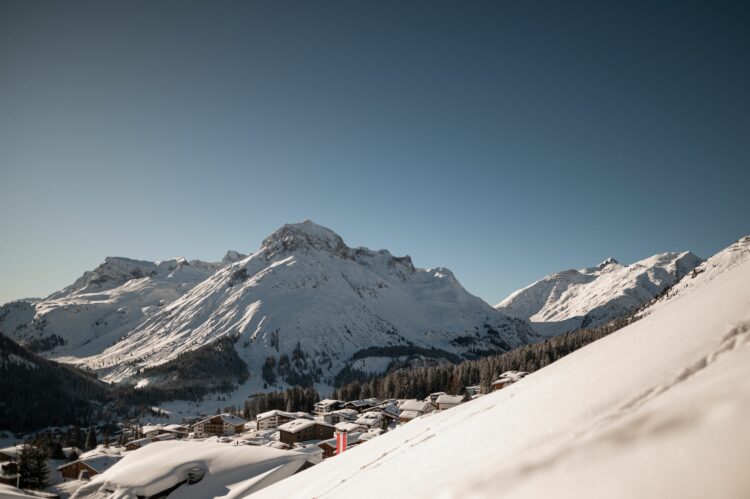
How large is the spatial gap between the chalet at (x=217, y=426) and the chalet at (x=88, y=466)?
21.9 m

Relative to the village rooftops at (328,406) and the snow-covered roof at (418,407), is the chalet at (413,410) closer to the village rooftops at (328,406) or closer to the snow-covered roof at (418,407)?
the snow-covered roof at (418,407)

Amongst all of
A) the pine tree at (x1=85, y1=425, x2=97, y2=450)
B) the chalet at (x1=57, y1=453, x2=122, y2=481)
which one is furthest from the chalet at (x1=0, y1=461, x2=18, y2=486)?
the pine tree at (x1=85, y1=425, x2=97, y2=450)

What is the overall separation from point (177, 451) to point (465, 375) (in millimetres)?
75591

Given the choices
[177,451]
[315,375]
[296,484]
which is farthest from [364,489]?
[315,375]

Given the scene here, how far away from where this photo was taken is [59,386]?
11606 cm

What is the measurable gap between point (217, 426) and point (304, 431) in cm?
2427

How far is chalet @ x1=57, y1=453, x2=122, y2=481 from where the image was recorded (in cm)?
4346

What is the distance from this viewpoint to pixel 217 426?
67.6m

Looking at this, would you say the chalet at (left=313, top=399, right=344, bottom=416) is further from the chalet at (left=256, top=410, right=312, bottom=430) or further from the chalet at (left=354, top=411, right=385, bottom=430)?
the chalet at (left=354, top=411, right=385, bottom=430)

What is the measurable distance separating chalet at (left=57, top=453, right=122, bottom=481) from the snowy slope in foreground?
54.9 metres

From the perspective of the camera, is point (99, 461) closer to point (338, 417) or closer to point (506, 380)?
point (338, 417)

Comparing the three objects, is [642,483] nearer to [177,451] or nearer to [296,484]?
[296,484]

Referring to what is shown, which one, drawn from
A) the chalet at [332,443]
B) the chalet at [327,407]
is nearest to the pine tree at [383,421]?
the chalet at [332,443]

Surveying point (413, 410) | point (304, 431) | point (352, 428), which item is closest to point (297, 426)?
point (304, 431)
